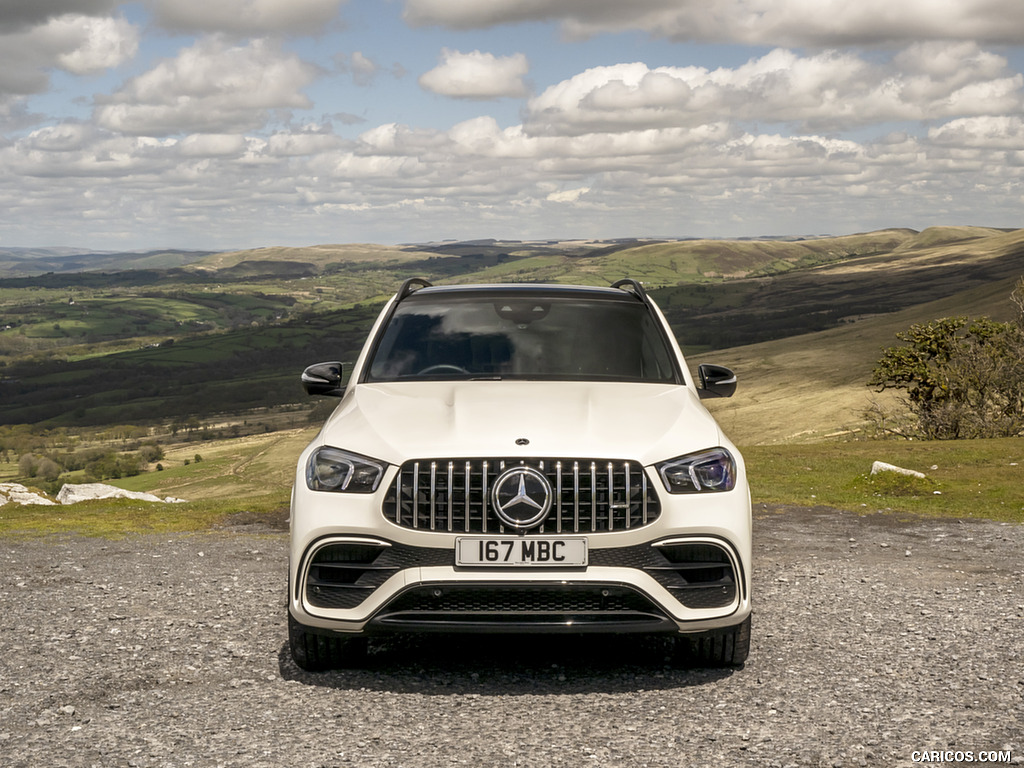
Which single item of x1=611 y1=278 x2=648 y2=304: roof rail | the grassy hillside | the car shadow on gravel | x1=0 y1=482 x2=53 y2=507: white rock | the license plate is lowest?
the grassy hillside

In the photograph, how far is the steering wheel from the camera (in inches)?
271

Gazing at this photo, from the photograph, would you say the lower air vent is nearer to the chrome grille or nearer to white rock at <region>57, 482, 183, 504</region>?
the chrome grille

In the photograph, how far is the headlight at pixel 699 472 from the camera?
529 cm

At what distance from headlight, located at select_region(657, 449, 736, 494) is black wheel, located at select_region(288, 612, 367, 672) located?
207 centimetres

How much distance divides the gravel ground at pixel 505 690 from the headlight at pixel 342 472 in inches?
46.2

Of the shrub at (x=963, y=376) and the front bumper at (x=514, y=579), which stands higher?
the front bumper at (x=514, y=579)

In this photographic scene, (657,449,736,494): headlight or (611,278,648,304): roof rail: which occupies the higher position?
(611,278,648,304): roof rail

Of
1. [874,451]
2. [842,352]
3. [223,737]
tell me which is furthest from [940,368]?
[842,352]

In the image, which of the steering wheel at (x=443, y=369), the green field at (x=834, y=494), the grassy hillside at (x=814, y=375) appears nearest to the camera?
the steering wheel at (x=443, y=369)

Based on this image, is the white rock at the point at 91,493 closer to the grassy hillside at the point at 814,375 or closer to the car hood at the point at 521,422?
the car hood at the point at 521,422

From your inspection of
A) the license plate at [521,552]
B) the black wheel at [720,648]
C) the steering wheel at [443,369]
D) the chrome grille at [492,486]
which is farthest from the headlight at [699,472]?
the steering wheel at [443,369]

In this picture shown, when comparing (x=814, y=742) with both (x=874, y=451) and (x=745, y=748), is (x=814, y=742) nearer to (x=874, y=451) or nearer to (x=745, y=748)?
(x=745, y=748)

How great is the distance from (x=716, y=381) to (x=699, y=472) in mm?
1983

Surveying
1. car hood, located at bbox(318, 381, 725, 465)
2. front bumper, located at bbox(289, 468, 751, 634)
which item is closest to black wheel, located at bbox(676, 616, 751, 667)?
front bumper, located at bbox(289, 468, 751, 634)
